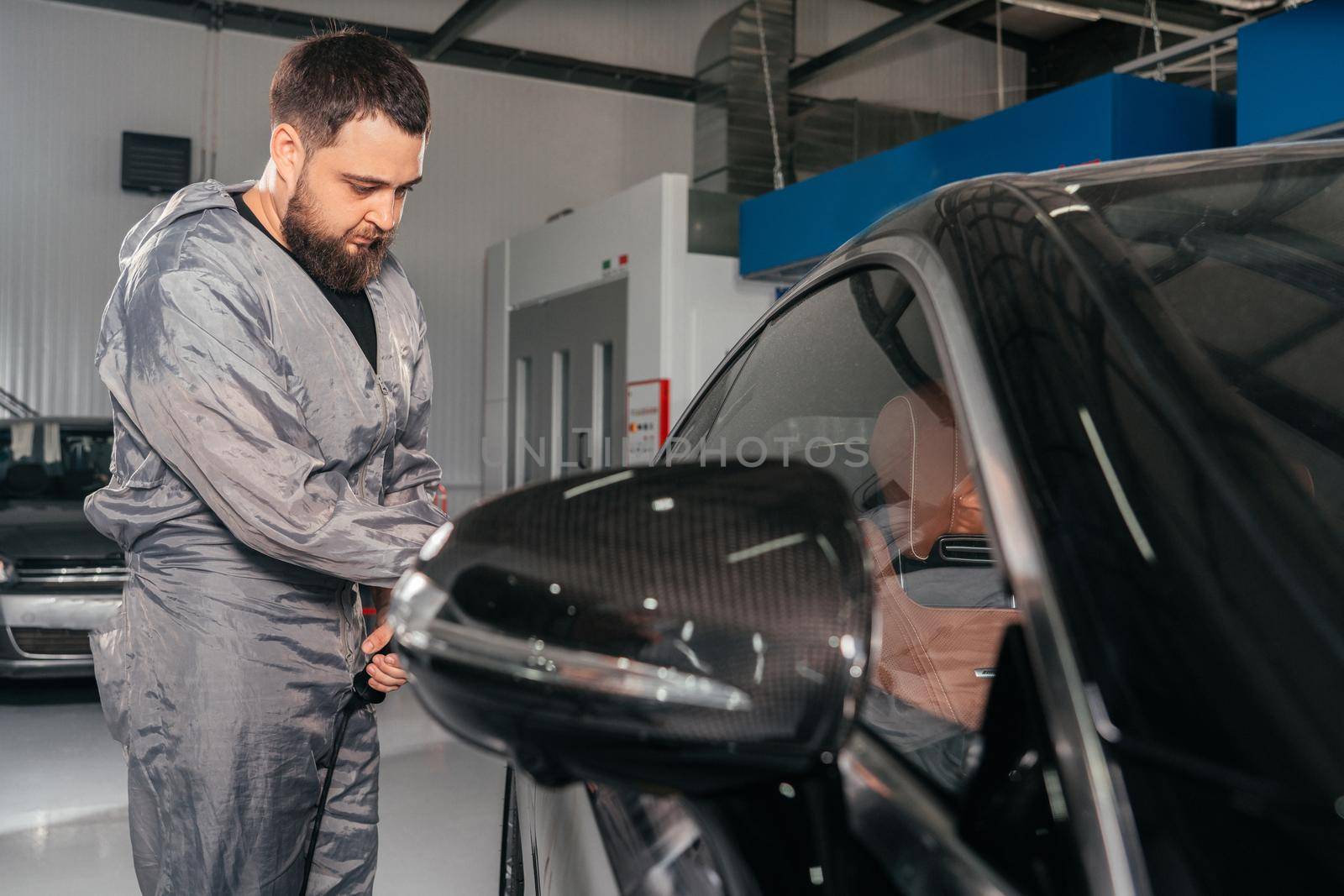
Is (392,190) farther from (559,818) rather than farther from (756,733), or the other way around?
(756,733)

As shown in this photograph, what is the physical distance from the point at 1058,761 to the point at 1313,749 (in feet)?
0.33

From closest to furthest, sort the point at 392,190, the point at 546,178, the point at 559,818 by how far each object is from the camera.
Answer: the point at 559,818
the point at 392,190
the point at 546,178

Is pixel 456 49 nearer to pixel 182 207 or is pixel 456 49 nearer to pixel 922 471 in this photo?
pixel 182 207

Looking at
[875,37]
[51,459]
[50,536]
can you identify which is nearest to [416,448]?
[50,536]

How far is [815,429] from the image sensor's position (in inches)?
45.8

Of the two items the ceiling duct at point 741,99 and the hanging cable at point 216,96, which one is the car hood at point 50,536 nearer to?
the ceiling duct at point 741,99

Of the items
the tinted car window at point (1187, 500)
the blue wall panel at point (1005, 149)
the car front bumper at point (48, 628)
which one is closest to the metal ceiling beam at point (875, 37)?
the blue wall panel at point (1005, 149)

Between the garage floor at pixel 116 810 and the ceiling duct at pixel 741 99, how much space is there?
3.90 meters

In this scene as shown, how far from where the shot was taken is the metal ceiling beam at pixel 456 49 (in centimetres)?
835

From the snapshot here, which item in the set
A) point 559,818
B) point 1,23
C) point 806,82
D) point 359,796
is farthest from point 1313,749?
point 806,82

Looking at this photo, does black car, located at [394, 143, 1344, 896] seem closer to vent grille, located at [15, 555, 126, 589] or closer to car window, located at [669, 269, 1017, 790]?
car window, located at [669, 269, 1017, 790]

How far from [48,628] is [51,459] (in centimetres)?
111

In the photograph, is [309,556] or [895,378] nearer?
[895,378]

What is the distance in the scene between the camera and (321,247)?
154cm
